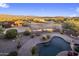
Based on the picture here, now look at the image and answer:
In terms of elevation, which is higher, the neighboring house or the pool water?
the neighboring house

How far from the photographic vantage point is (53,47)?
1.28 metres

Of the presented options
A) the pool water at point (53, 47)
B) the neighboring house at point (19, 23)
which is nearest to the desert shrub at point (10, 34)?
the neighboring house at point (19, 23)

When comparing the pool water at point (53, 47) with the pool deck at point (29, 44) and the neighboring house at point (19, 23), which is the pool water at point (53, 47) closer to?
the pool deck at point (29, 44)

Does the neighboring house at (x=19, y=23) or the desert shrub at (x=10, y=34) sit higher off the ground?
the neighboring house at (x=19, y=23)

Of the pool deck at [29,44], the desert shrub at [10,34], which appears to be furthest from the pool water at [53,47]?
the desert shrub at [10,34]

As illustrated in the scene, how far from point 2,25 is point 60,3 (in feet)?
1.91

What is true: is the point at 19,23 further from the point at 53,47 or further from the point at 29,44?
the point at 53,47

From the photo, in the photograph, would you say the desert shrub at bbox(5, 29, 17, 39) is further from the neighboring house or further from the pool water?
the pool water

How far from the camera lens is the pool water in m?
1.27

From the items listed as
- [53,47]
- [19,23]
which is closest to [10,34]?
[19,23]

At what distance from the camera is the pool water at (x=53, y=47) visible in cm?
127

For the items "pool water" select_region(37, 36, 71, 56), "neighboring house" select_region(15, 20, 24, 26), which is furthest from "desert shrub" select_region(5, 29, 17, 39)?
"pool water" select_region(37, 36, 71, 56)

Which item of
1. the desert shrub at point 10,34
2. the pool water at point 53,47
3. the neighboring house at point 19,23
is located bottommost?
the pool water at point 53,47

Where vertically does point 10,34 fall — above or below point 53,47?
above
